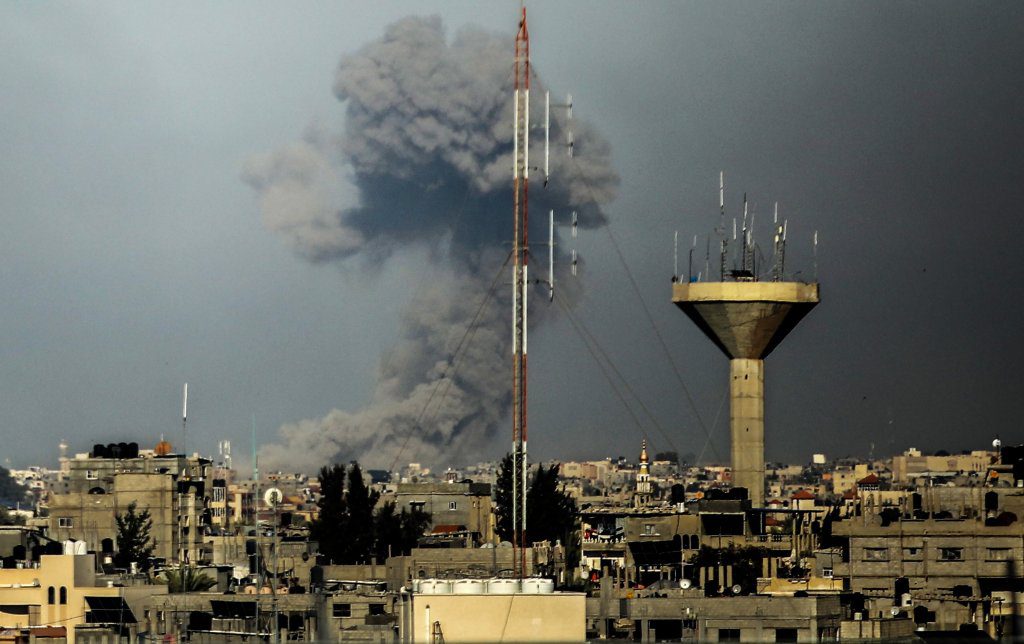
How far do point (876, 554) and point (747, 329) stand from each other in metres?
53.8

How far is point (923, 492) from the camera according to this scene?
124 m

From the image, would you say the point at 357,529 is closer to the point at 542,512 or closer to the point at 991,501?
the point at 542,512

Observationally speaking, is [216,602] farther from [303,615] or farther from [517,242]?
[517,242]

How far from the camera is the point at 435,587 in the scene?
57.4 metres

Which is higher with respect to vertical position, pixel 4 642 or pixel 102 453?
pixel 102 453

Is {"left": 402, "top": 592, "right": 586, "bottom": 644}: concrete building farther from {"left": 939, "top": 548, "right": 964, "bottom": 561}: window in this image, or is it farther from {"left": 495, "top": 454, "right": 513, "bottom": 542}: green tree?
{"left": 495, "top": 454, "right": 513, "bottom": 542}: green tree

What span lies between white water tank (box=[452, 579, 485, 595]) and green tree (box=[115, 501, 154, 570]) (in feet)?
174

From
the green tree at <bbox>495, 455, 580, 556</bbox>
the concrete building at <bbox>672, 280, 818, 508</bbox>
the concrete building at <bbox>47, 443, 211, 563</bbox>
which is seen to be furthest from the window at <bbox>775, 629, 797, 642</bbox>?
the concrete building at <bbox>672, 280, 818, 508</bbox>

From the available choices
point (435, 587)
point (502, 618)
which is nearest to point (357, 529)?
point (435, 587)

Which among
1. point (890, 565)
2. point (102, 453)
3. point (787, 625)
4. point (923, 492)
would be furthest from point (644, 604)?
point (102, 453)

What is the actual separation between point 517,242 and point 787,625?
16457 mm

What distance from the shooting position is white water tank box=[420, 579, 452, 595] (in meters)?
56.9

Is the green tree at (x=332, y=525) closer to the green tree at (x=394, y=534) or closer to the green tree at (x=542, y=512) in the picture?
the green tree at (x=394, y=534)

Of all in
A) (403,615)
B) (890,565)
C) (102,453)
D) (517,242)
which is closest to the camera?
(403,615)
